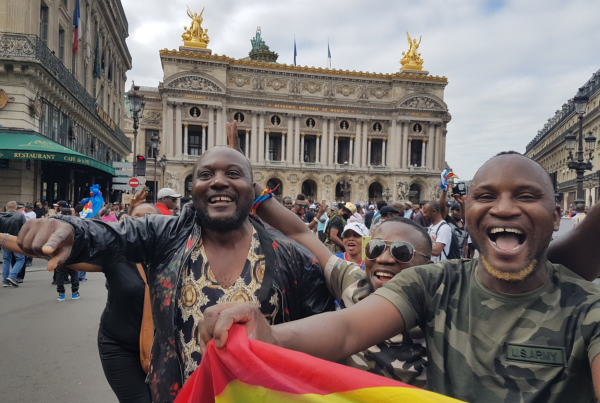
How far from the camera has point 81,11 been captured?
24172 millimetres

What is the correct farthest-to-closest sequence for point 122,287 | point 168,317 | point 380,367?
1. point 122,287
2. point 168,317
3. point 380,367

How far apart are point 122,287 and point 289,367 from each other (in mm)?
2047

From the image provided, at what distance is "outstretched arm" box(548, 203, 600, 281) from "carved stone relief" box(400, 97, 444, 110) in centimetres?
4972

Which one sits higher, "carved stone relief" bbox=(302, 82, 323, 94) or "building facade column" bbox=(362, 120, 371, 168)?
"carved stone relief" bbox=(302, 82, 323, 94)

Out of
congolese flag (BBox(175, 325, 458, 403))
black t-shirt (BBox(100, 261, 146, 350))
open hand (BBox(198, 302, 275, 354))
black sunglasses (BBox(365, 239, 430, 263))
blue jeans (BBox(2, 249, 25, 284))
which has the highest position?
black sunglasses (BBox(365, 239, 430, 263))

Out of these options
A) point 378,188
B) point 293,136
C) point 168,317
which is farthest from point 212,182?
point 378,188

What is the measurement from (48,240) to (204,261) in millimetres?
785

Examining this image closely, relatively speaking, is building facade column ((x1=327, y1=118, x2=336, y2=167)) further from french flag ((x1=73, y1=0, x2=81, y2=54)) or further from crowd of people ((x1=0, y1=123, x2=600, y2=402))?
crowd of people ((x1=0, y1=123, x2=600, y2=402))

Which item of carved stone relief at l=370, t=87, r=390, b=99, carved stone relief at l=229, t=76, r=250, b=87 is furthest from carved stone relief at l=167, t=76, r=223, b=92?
carved stone relief at l=370, t=87, r=390, b=99

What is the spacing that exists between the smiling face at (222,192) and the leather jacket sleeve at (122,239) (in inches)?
8.6

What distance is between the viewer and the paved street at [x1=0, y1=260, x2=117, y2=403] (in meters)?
4.48

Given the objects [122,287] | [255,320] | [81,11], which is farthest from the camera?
[81,11]

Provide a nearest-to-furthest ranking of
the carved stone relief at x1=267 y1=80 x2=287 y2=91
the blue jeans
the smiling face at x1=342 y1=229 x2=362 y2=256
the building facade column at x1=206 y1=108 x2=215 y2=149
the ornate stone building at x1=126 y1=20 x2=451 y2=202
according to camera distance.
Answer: the smiling face at x1=342 y1=229 x2=362 y2=256, the blue jeans, the ornate stone building at x1=126 y1=20 x2=451 y2=202, the building facade column at x1=206 y1=108 x2=215 y2=149, the carved stone relief at x1=267 y1=80 x2=287 y2=91

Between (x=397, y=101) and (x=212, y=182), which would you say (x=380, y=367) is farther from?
(x=397, y=101)
